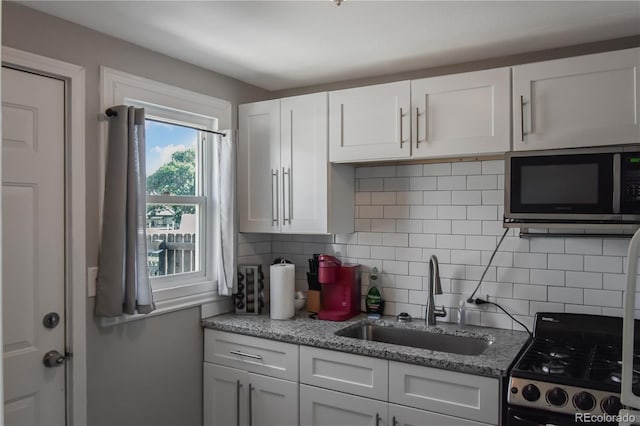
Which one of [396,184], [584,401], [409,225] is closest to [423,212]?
[409,225]

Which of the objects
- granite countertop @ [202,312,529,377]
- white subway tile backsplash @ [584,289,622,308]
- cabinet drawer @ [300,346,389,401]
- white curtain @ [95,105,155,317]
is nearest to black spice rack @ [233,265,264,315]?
granite countertop @ [202,312,529,377]

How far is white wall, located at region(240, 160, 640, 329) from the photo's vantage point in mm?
2439

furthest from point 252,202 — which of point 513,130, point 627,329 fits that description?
point 627,329

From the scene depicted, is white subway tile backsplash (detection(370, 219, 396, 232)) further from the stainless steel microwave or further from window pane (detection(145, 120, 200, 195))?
window pane (detection(145, 120, 200, 195))

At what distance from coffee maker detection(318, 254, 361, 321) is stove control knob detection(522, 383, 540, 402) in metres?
1.16

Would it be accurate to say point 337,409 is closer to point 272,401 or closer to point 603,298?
point 272,401

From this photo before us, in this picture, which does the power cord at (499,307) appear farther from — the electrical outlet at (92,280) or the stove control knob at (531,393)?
the electrical outlet at (92,280)

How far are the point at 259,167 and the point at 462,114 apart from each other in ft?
4.22

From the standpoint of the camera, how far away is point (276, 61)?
2723 millimetres

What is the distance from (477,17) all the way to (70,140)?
6.20 ft

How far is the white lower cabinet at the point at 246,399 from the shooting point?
2.57 m

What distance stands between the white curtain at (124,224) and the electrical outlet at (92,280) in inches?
0.9

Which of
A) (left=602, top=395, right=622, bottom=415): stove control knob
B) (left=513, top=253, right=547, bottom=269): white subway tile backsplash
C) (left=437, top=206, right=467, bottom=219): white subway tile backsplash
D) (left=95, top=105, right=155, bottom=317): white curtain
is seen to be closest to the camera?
(left=602, top=395, right=622, bottom=415): stove control knob

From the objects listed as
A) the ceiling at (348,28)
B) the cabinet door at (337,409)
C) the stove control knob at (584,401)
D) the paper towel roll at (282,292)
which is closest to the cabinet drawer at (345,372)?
the cabinet door at (337,409)
